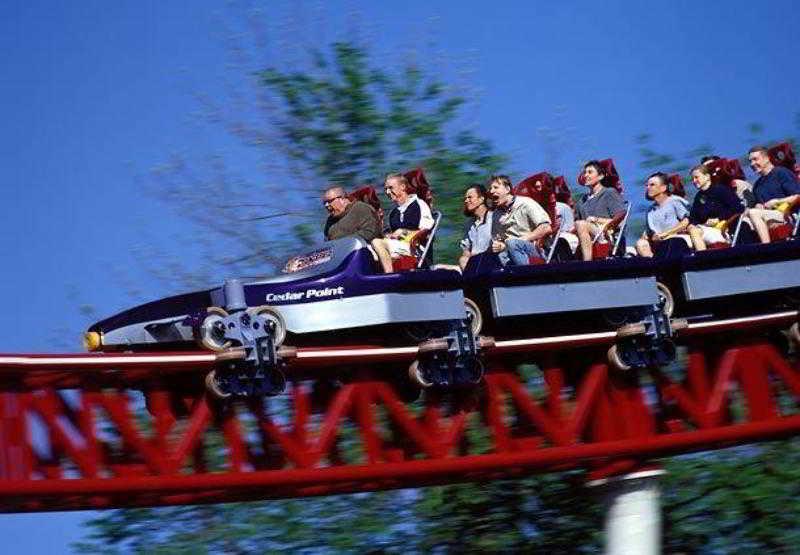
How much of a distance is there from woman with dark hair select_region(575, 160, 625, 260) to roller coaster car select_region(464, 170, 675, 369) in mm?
317

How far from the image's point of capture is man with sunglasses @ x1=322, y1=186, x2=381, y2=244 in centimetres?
1253

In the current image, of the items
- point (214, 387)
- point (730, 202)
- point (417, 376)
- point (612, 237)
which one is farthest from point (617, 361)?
point (214, 387)

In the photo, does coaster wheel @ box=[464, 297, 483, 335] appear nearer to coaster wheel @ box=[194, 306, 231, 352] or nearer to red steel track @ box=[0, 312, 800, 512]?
red steel track @ box=[0, 312, 800, 512]

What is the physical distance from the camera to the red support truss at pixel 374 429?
36.1 feet

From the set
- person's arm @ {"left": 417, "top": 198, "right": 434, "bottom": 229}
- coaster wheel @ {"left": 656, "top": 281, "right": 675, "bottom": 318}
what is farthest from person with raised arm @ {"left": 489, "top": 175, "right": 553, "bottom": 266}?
coaster wheel @ {"left": 656, "top": 281, "right": 675, "bottom": 318}

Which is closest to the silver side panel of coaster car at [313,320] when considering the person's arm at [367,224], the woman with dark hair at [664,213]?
the person's arm at [367,224]

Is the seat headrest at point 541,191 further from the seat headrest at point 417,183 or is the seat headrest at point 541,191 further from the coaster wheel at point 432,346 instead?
the coaster wheel at point 432,346

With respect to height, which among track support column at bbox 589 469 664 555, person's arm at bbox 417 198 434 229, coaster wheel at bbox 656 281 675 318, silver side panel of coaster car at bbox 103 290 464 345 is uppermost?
person's arm at bbox 417 198 434 229

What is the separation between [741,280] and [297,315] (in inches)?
165

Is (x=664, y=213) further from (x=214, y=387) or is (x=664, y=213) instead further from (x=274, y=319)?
(x=214, y=387)

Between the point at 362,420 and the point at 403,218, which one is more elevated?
the point at 403,218

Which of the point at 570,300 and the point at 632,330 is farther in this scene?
the point at 632,330

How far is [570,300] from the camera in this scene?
12875mm

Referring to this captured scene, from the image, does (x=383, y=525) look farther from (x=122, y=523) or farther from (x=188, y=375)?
(x=188, y=375)
